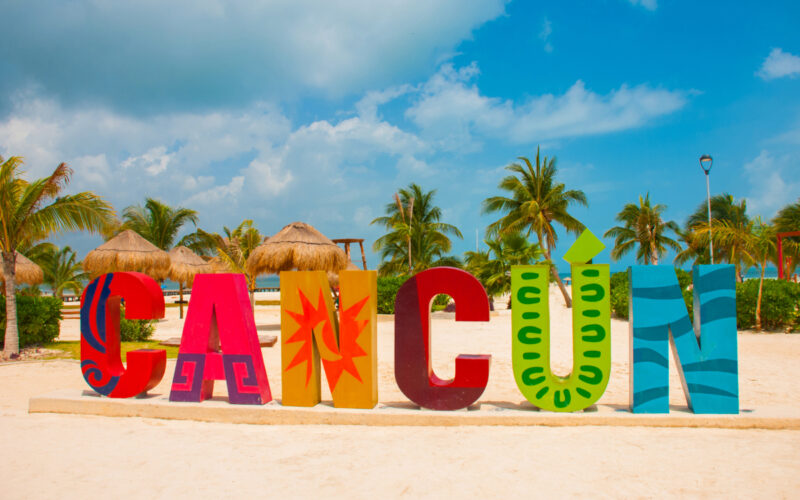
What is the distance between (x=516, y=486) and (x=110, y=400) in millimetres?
5462

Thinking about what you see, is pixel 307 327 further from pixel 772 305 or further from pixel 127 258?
pixel 127 258

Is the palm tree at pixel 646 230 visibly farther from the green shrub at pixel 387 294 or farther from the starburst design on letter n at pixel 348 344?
the starburst design on letter n at pixel 348 344

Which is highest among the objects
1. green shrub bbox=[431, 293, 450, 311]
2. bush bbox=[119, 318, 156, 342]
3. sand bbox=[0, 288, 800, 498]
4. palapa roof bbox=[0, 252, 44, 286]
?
palapa roof bbox=[0, 252, 44, 286]

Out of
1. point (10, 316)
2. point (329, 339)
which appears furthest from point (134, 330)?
point (329, 339)

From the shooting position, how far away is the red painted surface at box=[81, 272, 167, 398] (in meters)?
6.82

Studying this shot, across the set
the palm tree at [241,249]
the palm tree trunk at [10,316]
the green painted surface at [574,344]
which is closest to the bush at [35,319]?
the palm tree trunk at [10,316]

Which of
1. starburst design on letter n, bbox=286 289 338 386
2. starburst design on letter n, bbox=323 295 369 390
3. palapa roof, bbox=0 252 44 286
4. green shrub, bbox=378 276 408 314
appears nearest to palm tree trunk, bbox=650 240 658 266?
green shrub, bbox=378 276 408 314

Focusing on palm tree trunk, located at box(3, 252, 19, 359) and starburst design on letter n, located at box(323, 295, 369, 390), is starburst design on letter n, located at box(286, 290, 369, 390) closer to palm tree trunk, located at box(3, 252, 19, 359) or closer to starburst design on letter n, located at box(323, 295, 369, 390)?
starburst design on letter n, located at box(323, 295, 369, 390)

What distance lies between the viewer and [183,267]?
971 inches

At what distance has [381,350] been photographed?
1296cm

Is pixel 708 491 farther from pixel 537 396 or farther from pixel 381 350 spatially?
pixel 381 350

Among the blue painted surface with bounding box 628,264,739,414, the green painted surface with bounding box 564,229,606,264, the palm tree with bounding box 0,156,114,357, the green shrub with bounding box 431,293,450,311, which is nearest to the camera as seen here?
the blue painted surface with bounding box 628,264,739,414

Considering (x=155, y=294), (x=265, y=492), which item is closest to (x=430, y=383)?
(x=265, y=492)

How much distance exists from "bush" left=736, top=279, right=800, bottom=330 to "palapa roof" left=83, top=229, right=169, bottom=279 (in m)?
21.4
